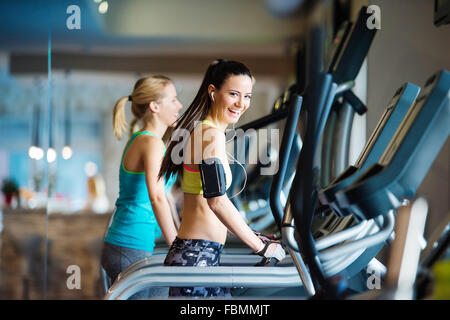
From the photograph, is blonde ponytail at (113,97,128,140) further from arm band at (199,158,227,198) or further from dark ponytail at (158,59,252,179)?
arm band at (199,158,227,198)

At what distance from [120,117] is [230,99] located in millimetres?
529

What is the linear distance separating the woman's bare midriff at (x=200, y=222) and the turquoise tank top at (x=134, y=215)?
31 cm

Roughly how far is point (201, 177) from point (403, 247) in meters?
0.59

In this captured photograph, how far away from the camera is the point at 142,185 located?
191 cm

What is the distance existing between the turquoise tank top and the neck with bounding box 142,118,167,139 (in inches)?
0.6

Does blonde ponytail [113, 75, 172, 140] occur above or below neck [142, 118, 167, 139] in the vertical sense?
above

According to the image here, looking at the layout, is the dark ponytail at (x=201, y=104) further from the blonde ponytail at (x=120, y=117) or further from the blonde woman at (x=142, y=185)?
the blonde ponytail at (x=120, y=117)

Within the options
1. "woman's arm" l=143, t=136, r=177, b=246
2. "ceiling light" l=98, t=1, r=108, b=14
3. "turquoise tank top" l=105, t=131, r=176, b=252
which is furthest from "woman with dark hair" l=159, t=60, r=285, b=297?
"ceiling light" l=98, t=1, r=108, b=14

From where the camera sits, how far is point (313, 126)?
1.49 m

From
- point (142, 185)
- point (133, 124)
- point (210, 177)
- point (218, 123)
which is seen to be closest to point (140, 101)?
point (133, 124)

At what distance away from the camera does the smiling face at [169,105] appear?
6.22 feet

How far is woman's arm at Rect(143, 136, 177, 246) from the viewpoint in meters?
1.85

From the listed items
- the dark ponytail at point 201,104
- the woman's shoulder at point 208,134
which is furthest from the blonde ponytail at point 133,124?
the woman's shoulder at point 208,134

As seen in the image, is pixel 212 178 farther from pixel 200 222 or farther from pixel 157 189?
pixel 157 189
